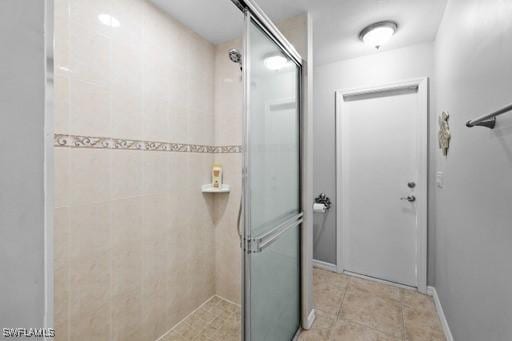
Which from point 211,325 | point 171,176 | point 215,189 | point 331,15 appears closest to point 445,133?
point 331,15

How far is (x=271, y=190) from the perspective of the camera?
1.35 m

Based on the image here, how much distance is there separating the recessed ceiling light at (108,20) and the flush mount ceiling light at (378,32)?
1.94 m

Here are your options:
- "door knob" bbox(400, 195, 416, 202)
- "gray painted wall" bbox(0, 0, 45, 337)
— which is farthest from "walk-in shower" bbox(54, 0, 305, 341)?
"door knob" bbox(400, 195, 416, 202)

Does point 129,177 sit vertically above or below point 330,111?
below

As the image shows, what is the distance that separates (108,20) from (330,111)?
2.17 meters

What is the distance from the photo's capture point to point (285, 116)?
59.9 inches

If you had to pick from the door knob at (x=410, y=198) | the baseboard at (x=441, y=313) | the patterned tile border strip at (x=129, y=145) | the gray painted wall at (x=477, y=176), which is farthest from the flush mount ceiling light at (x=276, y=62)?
the baseboard at (x=441, y=313)

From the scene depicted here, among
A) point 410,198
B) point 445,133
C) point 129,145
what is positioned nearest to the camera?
point 129,145

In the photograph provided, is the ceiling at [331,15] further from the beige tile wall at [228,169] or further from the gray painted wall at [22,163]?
the gray painted wall at [22,163]

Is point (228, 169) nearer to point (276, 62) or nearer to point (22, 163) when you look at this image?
point (276, 62)

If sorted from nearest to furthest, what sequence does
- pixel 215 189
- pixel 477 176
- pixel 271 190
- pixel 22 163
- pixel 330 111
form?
pixel 22 163
pixel 477 176
pixel 271 190
pixel 215 189
pixel 330 111

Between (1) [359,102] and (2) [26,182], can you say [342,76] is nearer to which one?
(1) [359,102]

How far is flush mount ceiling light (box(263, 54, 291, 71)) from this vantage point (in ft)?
4.28

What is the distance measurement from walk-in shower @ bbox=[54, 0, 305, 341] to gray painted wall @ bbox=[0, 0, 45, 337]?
807 mm
